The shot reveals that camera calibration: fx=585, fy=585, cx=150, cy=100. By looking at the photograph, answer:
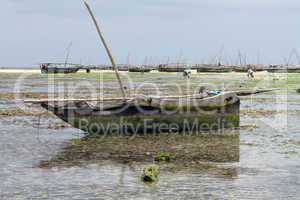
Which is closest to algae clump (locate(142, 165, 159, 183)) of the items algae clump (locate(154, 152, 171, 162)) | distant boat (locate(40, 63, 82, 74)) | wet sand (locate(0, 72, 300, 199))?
wet sand (locate(0, 72, 300, 199))

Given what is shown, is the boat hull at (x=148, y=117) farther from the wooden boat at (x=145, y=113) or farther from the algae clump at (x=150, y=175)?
the algae clump at (x=150, y=175)

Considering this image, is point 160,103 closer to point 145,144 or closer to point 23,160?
point 145,144

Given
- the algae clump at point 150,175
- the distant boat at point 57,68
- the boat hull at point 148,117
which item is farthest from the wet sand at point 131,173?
the distant boat at point 57,68

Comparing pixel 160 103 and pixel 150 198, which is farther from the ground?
pixel 160 103

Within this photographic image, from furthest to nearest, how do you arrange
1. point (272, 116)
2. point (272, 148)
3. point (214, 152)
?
point (272, 116) < point (272, 148) < point (214, 152)

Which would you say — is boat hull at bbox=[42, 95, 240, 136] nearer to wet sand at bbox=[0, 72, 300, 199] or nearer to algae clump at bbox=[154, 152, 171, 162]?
wet sand at bbox=[0, 72, 300, 199]

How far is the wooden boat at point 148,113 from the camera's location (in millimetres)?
18031

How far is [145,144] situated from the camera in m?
17.2

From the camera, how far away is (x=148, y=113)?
61.0ft

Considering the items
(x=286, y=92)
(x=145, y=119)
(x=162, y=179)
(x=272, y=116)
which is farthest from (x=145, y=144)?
(x=286, y=92)

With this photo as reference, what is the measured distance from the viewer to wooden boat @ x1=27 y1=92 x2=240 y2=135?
710 inches

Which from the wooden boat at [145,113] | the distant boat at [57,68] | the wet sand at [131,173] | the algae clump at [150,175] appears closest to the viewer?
the wet sand at [131,173]

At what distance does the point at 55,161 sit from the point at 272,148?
20.7 feet

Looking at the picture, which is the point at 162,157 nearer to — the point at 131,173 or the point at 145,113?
the point at 131,173
